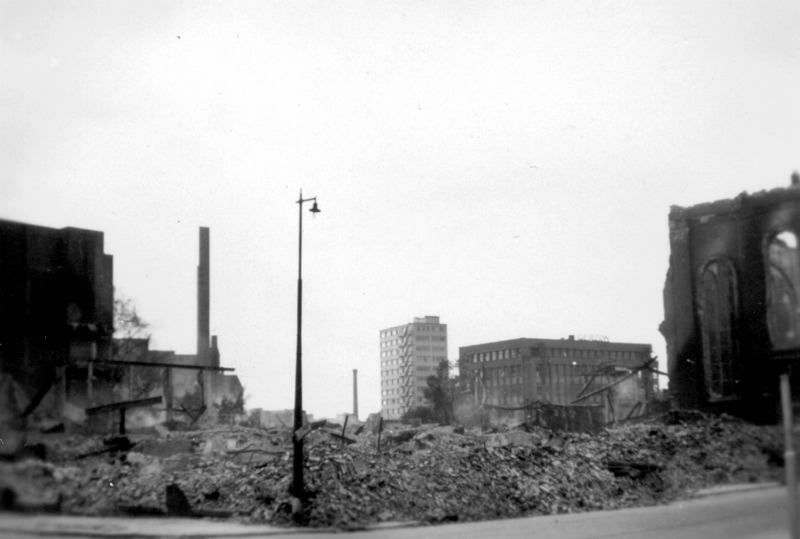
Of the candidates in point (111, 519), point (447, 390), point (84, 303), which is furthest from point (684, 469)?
point (447, 390)

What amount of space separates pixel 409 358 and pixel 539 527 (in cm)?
13499

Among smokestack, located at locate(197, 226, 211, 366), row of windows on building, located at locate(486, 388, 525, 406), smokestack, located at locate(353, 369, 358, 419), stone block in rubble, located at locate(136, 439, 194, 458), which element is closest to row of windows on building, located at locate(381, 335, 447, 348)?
smokestack, located at locate(353, 369, 358, 419)

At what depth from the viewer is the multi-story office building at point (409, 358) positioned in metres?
149

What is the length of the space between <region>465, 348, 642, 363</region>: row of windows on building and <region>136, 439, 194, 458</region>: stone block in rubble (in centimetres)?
5708

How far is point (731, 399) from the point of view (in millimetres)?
30312

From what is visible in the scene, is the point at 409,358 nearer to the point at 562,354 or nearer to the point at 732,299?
the point at 562,354

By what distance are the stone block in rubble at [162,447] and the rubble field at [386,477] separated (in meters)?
0.05

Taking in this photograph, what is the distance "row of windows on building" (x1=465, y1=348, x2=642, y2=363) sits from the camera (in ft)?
266

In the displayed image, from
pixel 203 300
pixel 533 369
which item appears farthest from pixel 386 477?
pixel 533 369

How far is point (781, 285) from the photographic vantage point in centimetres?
3023

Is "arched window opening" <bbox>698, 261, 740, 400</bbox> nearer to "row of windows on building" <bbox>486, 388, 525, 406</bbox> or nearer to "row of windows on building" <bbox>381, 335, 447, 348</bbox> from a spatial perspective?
"row of windows on building" <bbox>486, 388, 525, 406</bbox>

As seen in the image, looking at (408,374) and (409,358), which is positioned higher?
(409,358)

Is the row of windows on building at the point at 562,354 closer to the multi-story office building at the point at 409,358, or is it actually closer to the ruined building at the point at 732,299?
the ruined building at the point at 732,299

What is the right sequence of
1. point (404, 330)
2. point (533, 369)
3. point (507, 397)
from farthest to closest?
point (404, 330), point (507, 397), point (533, 369)
